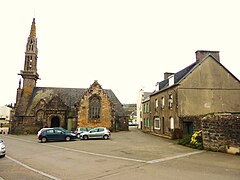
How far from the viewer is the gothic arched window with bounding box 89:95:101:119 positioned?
36.8 metres

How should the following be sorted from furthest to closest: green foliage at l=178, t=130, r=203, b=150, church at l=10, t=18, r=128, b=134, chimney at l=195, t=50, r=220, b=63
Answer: church at l=10, t=18, r=128, b=134 → chimney at l=195, t=50, r=220, b=63 → green foliage at l=178, t=130, r=203, b=150

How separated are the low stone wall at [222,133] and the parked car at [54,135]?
14523 millimetres

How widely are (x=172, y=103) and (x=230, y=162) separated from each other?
1432cm

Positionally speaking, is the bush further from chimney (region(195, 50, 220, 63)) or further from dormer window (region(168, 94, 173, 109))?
Answer: chimney (region(195, 50, 220, 63))

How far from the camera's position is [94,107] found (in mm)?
37156

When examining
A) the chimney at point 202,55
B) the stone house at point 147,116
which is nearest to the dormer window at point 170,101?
the chimney at point 202,55

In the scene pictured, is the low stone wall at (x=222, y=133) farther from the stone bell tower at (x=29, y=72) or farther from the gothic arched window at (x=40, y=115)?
the stone bell tower at (x=29, y=72)

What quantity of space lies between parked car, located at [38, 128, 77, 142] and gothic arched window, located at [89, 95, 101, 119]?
1353cm

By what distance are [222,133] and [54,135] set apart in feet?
54.4

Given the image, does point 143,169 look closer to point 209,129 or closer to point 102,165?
point 102,165

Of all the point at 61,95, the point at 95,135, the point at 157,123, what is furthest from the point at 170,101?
the point at 61,95

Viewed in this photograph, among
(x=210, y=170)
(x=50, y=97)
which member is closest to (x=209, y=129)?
(x=210, y=170)

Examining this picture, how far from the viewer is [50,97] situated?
135 ft

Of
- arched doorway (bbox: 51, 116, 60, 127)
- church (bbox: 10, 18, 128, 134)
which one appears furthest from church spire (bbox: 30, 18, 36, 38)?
arched doorway (bbox: 51, 116, 60, 127)
